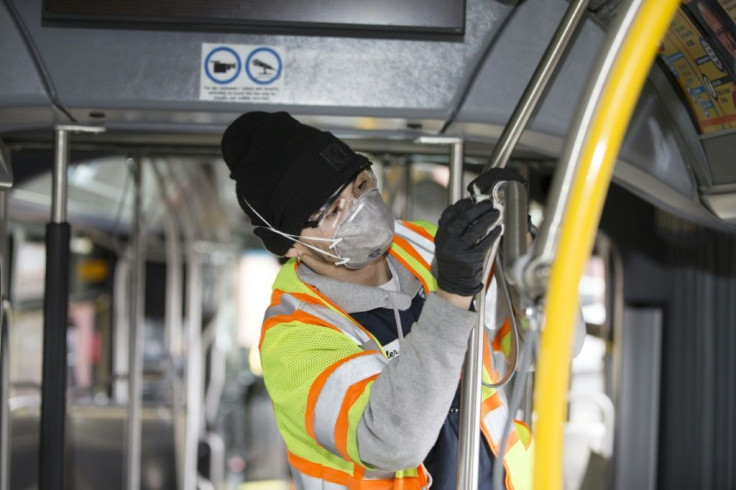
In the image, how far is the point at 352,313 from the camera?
190cm

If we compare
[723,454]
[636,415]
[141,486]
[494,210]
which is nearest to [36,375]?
[141,486]

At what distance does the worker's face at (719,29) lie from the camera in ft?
5.80

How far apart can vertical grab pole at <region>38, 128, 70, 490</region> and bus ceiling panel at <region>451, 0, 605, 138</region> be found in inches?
44.5

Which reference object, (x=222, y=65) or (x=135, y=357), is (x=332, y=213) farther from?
(x=135, y=357)

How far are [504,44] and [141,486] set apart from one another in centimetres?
434

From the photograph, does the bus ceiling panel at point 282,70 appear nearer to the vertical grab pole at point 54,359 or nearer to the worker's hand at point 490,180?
the vertical grab pole at point 54,359

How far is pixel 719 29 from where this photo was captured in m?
1.78

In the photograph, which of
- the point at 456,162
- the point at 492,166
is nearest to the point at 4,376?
the point at 456,162

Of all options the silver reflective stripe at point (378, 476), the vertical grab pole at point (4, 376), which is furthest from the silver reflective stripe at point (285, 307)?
the vertical grab pole at point (4, 376)

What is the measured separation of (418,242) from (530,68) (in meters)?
0.52

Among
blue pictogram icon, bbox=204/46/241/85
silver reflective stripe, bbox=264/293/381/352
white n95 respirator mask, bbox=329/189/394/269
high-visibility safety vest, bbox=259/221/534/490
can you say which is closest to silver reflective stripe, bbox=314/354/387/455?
high-visibility safety vest, bbox=259/221/534/490

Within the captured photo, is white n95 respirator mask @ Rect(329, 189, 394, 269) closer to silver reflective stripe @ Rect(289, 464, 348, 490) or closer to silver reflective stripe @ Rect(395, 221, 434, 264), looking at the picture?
silver reflective stripe @ Rect(395, 221, 434, 264)

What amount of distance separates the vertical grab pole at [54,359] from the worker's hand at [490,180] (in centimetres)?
130

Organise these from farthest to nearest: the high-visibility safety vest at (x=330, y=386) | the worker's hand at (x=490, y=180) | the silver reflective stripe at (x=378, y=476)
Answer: the silver reflective stripe at (x=378, y=476) < the high-visibility safety vest at (x=330, y=386) < the worker's hand at (x=490, y=180)
